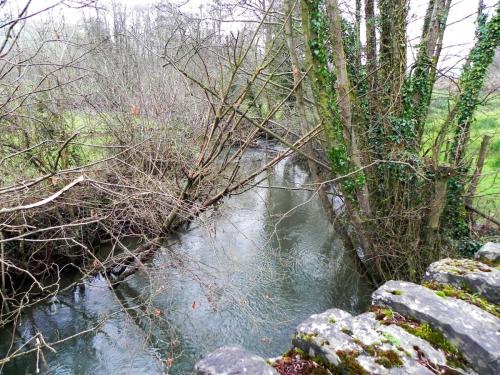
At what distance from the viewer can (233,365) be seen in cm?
192

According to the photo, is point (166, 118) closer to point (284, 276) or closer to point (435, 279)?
point (284, 276)

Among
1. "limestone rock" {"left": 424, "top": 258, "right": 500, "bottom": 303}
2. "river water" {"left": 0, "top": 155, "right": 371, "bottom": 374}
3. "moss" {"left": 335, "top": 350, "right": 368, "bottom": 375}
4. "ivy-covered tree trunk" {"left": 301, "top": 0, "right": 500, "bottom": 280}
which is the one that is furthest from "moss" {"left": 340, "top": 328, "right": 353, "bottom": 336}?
"ivy-covered tree trunk" {"left": 301, "top": 0, "right": 500, "bottom": 280}

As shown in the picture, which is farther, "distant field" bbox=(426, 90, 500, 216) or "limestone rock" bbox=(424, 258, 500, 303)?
"distant field" bbox=(426, 90, 500, 216)

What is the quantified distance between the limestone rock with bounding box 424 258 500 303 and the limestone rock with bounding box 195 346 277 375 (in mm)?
1759

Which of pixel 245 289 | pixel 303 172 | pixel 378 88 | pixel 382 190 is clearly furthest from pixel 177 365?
pixel 303 172

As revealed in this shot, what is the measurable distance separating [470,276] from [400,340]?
106cm

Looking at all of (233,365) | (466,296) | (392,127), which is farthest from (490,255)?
(392,127)

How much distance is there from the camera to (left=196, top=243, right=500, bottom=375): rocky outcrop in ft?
6.57

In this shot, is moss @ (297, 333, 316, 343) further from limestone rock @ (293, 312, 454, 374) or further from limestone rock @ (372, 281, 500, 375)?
limestone rock @ (372, 281, 500, 375)

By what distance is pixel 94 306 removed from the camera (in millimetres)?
6477

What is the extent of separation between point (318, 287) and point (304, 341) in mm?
4875

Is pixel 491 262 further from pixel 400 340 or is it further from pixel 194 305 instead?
pixel 194 305

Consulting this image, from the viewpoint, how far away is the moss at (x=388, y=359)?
2016 millimetres

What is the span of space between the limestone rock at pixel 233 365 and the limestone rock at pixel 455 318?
1043mm
